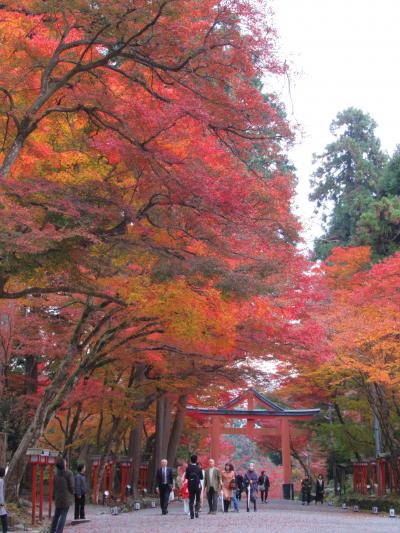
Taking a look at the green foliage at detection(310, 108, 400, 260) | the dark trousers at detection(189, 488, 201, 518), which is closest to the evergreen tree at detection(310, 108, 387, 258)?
the green foliage at detection(310, 108, 400, 260)

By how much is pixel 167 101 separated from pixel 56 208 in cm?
239

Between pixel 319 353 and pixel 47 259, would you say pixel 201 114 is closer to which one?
pixel 47 259

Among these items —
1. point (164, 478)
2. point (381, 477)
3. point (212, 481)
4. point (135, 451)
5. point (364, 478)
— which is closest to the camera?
point (164, 478)

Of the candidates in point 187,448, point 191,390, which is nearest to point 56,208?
point 191,390

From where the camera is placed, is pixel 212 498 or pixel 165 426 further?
pixel 165 426

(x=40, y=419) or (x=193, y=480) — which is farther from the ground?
(x=40, y=419)

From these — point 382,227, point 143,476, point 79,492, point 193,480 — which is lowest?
point 79,492

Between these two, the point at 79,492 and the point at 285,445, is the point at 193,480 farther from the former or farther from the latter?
the point at 285,445

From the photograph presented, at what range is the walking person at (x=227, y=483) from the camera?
18312mm

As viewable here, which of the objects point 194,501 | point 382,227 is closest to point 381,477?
point 194,501

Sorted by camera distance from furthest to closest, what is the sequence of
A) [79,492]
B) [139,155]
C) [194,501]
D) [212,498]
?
[212,498]
[194,501]
[79,492]
[139,155]

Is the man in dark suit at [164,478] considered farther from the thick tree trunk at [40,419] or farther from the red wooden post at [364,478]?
the red wooden post at [364,478]

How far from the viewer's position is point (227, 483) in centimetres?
1864

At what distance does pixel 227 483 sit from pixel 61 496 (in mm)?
9045
